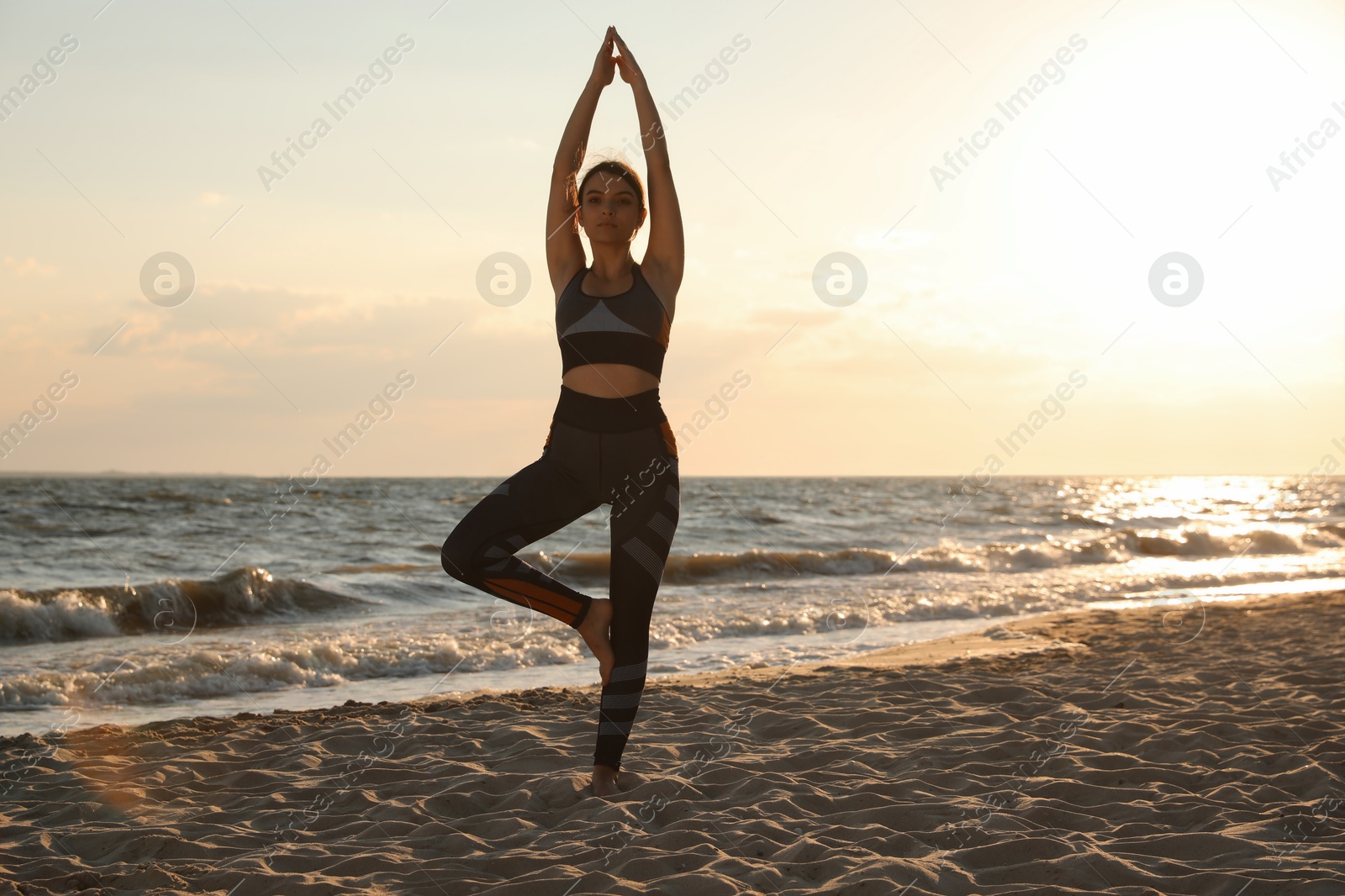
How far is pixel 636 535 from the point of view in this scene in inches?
129

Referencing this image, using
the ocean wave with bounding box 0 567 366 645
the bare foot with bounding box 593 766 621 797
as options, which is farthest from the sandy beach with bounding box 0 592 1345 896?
the ocean wave with bounding box 0 567 366 645

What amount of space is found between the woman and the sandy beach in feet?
2.31

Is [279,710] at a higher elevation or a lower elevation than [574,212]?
lower

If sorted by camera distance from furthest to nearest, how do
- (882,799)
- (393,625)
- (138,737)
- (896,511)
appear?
(896,511) < (393,625) < (138,737) < (882,799)

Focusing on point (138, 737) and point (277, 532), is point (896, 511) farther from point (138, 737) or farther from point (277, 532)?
point (138, 737)

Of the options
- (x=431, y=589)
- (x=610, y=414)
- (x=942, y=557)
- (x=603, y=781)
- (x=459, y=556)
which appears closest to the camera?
(x=459, y=556)

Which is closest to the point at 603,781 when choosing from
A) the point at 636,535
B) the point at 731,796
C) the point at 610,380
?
the point at 731,796

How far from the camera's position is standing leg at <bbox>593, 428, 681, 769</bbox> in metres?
3.25

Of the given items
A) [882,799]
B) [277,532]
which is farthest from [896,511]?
[882,799]

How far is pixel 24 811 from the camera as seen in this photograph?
3.59 metres

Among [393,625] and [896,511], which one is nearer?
[393,625]

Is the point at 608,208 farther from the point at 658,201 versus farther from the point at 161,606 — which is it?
the point at 161,606

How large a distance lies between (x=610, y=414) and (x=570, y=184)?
88cm

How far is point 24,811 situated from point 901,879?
325 centimetres
